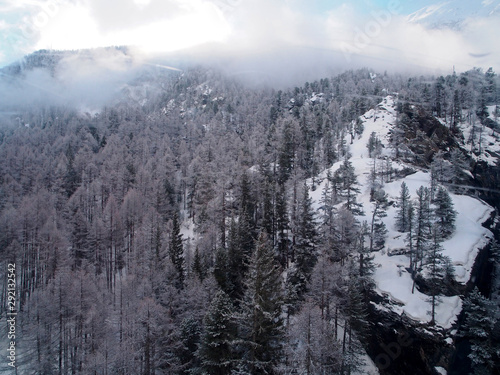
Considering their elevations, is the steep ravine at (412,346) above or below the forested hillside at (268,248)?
below

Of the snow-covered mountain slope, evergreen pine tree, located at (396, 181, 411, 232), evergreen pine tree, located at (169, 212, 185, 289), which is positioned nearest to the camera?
the snow-covered mountain slope

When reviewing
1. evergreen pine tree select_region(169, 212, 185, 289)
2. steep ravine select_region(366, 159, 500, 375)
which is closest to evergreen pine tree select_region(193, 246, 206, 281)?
evergreen pine tree select_region(169, 212, 185, 289)

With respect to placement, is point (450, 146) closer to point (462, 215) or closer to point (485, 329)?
point (462, 215)

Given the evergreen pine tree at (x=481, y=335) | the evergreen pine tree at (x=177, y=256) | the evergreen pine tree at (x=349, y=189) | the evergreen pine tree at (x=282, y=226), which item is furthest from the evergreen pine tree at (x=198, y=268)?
the evergreen pine tree at (x=481, y=335)

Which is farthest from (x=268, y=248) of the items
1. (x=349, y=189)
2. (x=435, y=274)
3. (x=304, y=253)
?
(x=349, y=189)

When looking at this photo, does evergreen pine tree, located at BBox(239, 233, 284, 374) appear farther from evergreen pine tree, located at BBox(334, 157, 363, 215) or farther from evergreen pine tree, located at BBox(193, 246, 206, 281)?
evergreen pine tree, located at BBox(334, 157, 363, 215)

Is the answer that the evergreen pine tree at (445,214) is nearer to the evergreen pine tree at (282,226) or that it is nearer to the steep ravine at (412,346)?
the steep ravine at (412,346)

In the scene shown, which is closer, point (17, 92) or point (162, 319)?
point (162, 319)

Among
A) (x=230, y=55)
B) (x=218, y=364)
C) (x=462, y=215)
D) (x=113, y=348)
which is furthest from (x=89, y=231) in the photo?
(x=230, y=55)

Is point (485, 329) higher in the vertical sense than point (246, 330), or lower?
lower
